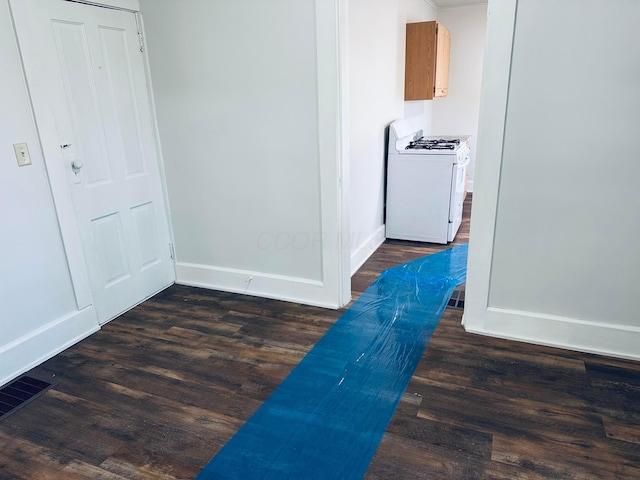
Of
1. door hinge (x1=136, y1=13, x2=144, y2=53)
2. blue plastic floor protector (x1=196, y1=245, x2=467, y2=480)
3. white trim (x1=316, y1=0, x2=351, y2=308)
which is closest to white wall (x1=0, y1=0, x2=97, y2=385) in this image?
door hinge (x1=136, y1=13, x2=144, y2=53)

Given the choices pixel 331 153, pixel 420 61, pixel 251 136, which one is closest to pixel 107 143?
pixel 251 136

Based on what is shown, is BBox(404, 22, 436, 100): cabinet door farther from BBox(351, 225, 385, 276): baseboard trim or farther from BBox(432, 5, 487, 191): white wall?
BBox(351, 225, 385, 276): baseboard trim

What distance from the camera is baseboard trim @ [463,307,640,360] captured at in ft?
7.64

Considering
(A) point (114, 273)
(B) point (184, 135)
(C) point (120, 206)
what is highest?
(B) point (184, 135)

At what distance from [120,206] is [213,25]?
1.35 m

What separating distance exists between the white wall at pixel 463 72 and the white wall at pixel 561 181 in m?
3.45

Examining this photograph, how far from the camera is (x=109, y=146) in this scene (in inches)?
112

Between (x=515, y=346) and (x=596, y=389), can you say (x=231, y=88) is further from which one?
(x=596, y=389)

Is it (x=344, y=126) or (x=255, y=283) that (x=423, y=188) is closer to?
(x=344, y=126)

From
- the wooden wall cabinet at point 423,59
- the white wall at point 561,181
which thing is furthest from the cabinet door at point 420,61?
the white wall at point 561,181

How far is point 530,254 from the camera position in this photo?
2432 millimetres

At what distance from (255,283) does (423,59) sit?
309 centimetres

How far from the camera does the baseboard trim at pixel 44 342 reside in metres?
2.35

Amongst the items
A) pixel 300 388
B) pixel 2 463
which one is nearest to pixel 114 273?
pixel 2 463
